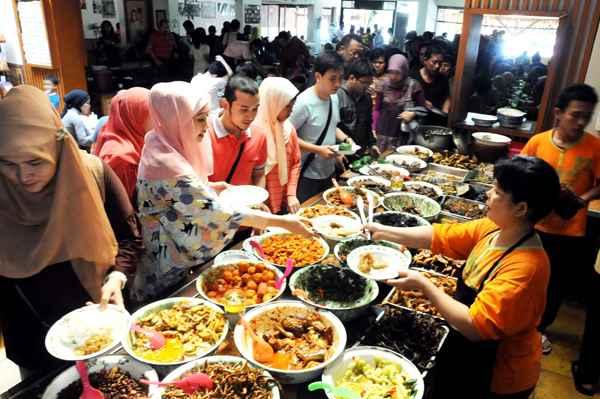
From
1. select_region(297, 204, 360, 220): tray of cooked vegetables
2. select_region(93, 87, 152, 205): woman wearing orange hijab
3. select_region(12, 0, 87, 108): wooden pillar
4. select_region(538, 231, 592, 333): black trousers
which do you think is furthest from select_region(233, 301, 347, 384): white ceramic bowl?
select_region(12, 0, 87, 108): wooden pillar

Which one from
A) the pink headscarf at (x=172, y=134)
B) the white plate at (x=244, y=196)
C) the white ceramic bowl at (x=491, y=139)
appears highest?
the pink headscarf at (x=172, y=134)

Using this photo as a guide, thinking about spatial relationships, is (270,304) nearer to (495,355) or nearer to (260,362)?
(260,362)

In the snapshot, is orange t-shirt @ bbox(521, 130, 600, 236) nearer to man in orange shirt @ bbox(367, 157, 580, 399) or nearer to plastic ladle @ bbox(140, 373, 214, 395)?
man in orange shirt @ bbox(367, 157, 580, 399)

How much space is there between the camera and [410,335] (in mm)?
1908

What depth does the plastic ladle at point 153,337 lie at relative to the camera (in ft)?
5.43

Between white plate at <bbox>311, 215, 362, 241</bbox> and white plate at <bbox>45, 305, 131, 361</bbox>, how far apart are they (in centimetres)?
120

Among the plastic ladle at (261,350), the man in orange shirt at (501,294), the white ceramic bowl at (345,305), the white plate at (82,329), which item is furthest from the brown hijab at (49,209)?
the man in orange shirt at (501,294)

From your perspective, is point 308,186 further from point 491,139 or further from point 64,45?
point 64,45

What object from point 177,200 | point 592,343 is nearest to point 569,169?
point 592,343

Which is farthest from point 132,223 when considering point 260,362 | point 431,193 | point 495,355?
point 431,193

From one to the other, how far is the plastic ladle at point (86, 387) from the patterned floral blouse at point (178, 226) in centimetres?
66

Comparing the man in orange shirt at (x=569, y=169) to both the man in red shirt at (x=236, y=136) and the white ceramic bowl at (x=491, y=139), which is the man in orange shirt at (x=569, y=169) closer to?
the white ceramic bowl at (x=491, y=139)

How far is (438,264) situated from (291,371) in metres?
1.28

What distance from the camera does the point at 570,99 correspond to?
9.54ft
